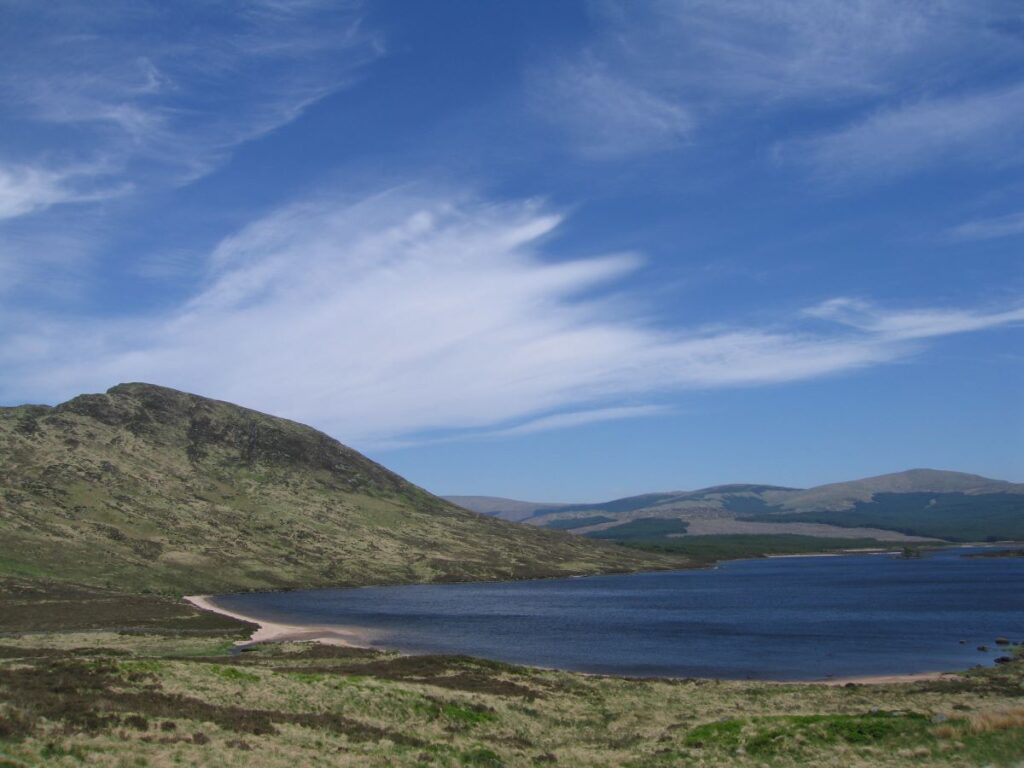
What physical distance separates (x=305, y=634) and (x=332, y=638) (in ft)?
20.2

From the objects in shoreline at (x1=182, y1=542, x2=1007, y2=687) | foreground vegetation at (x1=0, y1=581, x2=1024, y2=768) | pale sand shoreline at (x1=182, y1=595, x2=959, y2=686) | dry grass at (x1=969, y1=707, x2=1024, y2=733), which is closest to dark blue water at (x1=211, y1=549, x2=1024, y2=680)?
shoreline at (x1=182, y1=542, x2=1007, y2=687)

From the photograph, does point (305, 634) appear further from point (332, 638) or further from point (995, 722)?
point (995, 722)

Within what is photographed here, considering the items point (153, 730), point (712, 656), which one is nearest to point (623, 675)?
point (712, 656)

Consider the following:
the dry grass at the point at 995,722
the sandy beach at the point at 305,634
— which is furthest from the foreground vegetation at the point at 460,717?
the sandy beach at the point at 305,634

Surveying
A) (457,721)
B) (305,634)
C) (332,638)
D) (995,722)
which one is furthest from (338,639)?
(995,722)

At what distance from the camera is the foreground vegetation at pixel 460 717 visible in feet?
106

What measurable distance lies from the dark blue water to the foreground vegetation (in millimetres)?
14698

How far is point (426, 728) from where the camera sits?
43156mm

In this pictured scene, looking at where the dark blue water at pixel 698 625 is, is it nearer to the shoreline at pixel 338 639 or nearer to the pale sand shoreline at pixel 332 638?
the shoreline at pixel 338 639

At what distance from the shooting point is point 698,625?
392 ft

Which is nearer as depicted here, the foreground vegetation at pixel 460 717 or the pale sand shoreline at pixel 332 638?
the foreground vegetation at pixel 460 717

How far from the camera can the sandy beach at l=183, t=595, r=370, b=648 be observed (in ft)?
313

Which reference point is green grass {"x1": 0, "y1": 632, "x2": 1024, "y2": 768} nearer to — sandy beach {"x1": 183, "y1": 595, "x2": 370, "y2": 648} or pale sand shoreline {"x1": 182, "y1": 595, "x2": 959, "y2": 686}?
pale sand shoreline {"x1": 182, "y1": 595, "x2": 959, "y2": 686}

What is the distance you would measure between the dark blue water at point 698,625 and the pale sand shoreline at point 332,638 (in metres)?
3.01
